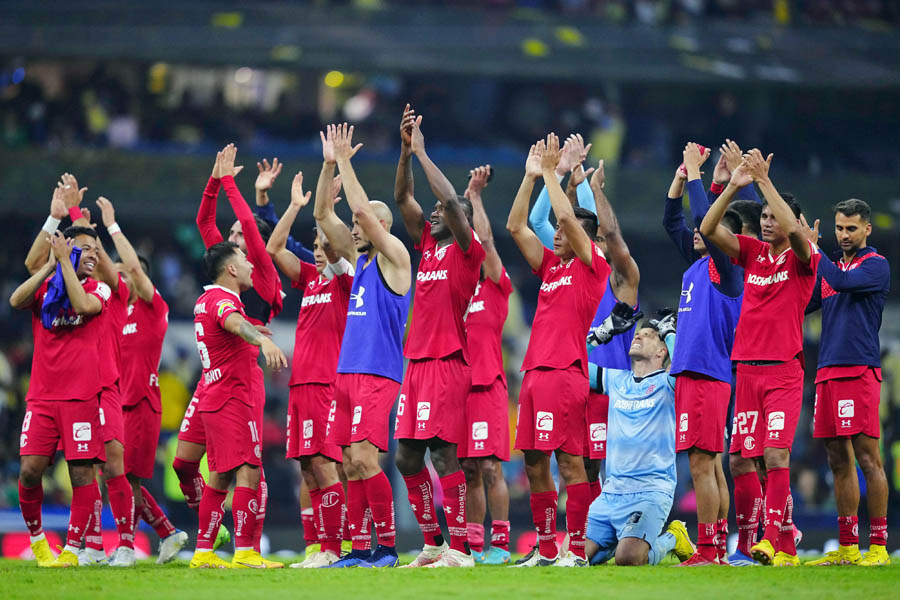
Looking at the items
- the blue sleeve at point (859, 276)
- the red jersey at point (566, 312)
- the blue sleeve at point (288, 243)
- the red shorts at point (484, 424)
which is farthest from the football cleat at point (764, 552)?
the blue sleeve at point (288, 243)

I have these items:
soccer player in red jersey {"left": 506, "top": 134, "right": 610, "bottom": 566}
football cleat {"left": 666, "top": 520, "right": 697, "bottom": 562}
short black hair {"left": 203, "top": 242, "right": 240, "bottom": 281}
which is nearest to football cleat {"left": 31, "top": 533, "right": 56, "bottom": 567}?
short black hair {"left": 203, "top": 242, "right": 240, "bottom": 281}

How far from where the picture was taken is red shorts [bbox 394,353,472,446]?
9625mm

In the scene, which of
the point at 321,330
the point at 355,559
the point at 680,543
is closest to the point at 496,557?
the point at 355,559

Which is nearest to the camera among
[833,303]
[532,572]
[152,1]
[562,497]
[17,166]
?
A: [532,572]

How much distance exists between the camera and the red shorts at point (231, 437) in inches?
389

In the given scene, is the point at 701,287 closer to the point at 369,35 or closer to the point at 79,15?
the point at 369,35

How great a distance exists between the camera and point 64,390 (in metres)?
10.4

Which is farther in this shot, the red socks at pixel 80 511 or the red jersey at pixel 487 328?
the red jersey at pixel 487 328

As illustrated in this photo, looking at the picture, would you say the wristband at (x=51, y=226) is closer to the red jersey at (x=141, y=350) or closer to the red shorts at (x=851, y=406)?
the red jersey at (x=141, y=350)

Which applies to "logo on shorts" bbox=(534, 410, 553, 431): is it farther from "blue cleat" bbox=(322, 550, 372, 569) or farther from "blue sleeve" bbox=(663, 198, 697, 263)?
"blue sleeve" bbox=(663, 198, 697, 263)

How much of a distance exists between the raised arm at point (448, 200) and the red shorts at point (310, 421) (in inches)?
84.4

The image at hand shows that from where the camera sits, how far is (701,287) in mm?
10078

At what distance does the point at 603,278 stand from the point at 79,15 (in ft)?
54.7

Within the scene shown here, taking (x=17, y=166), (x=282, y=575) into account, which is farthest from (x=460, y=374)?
(x=17, y=166)
